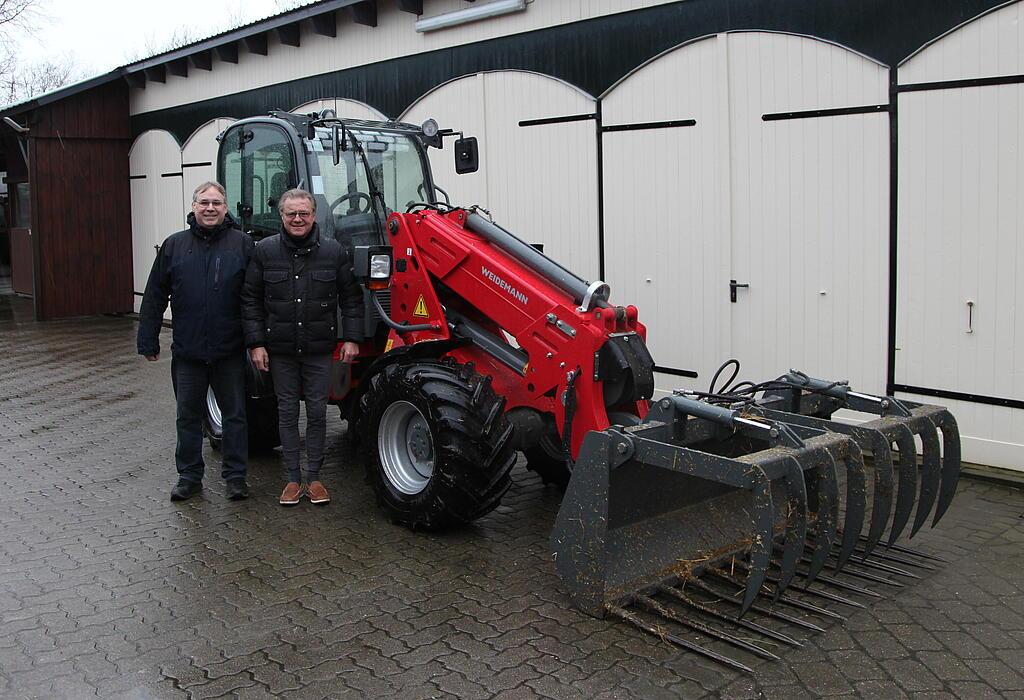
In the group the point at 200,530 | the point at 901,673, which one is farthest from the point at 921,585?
the point at 200,530

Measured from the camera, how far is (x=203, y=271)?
623cm

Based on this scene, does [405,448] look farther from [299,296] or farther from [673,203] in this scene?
[673,203]

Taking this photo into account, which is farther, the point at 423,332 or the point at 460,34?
the point at 460,34

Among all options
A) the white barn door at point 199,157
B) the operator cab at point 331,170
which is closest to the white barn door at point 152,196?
the white barn door at point 199,157

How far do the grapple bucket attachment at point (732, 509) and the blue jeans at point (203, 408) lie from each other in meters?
2.75

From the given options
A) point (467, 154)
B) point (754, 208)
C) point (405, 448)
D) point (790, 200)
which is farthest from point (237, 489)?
point (790, 200)

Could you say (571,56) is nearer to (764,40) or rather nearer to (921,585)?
(764,40)

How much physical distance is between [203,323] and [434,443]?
1842 millimetres

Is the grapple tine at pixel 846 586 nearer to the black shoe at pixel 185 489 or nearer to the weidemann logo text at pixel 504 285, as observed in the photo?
the weidemann logo text at pixel 504 285

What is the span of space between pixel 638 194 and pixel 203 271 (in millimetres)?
4108

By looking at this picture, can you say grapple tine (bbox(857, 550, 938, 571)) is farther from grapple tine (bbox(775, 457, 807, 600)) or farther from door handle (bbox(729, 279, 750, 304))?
door handle (bbox(729, 279, 750, 304))

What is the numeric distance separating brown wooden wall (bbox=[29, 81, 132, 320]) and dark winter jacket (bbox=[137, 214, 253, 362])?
1151 centimetres

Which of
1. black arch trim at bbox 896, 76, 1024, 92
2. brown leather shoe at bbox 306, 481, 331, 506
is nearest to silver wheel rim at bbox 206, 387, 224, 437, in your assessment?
brown leather shoe at bbox 306, 481, 331, 506

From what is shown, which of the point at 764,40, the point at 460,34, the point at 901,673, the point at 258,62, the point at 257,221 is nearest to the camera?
the point at 901,673
